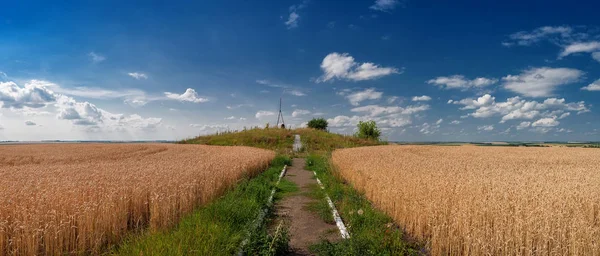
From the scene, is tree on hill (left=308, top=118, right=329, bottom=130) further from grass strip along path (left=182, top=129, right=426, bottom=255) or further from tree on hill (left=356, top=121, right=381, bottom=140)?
grass strip along path (left=182, top=129, right=426, bottom=255)

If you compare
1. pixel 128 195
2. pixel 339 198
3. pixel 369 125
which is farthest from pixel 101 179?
pixel 369 125

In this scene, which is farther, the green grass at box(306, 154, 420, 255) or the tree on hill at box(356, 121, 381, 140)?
the tree on hill at box(356, 121, 381, 140)

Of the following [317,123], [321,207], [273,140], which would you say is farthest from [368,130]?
[321,207]

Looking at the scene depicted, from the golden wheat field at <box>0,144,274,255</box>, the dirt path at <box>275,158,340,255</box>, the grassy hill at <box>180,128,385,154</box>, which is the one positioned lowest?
the dirt path at <box>275,158,340,255</box>

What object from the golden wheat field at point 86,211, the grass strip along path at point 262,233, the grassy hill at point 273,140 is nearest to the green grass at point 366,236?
the grass strip along path at point 262,233

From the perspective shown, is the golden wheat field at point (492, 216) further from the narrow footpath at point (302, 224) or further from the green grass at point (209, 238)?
the green grass at point (209, 238)

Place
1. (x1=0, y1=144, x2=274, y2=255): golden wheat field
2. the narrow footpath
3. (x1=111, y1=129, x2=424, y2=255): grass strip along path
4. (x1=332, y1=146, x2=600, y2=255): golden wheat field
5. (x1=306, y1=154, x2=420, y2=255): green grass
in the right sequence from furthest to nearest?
1. the narrow footpath
2. (x1=306, y1=154, x2=420, y2=255): green grass
3. (x1=111, y1=129, x2=424, y2=255): grass strip along path
4. (x1=0, y1=144, x2=274, y2=255): golden wheat field
5. (x1=332, y1=146, x2=600, y2=255): golden wheat field

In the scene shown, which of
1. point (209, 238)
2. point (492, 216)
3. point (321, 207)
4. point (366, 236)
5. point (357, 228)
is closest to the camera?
point (492, 216)

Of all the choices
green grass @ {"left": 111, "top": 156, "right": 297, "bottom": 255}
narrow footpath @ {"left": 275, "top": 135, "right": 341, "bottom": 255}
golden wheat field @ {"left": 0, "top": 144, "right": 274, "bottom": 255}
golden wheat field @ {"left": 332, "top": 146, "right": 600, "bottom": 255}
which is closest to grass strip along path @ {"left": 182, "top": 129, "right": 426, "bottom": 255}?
narrow footpath @ {"left": 275, "top": 135, "right": 341, "bottom": 255}

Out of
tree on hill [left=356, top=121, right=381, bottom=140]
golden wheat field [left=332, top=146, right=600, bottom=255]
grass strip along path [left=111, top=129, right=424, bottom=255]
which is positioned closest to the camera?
golden wheat field [left=332, top=146, right=600, bottom=255]

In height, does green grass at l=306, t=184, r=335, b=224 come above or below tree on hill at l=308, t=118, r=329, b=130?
below

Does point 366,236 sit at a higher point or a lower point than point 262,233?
lower

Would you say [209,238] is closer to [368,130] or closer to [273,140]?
[273,140]

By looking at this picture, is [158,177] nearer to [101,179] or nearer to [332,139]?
[101,179]
